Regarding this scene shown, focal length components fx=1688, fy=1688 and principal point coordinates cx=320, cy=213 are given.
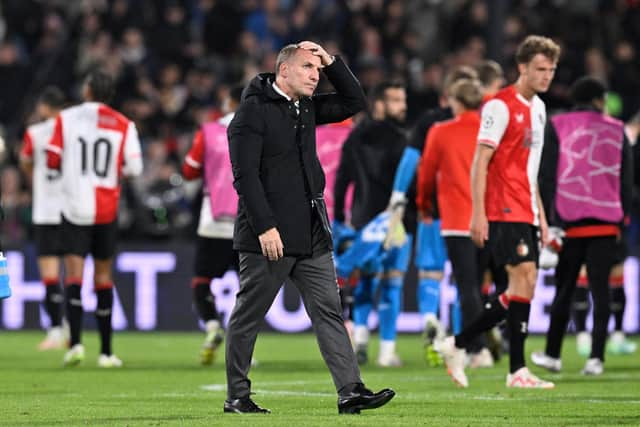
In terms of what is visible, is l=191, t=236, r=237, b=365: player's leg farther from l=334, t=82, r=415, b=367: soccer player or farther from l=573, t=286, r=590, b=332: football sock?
l=573, t=286, r=590, b=332: football sock

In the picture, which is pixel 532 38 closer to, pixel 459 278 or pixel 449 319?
pixel 459 278

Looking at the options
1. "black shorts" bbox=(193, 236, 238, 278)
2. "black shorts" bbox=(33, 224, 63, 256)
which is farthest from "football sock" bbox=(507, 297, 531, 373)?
"black shorts" bbox=(33, 224, 63, 256)

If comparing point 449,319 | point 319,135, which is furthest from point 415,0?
point 319,135

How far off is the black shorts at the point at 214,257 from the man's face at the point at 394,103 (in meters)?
1.78

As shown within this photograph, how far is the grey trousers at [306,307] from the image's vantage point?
365 inches

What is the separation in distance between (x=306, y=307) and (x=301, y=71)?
1311 millimetres

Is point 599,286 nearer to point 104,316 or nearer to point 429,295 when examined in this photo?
point 429,295

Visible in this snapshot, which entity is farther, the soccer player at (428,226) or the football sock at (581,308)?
the football sock at (581,308)

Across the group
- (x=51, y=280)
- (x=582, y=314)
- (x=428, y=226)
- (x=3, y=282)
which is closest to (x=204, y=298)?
(x=428, y=226)

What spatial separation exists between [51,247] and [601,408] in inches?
300

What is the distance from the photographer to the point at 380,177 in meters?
14.6

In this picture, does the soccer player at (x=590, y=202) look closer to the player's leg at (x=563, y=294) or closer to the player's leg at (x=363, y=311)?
the player's leg at (x=563, y=294)

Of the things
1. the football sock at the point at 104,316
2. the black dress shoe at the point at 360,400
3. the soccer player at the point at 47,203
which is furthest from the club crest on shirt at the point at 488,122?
the soccer player at the point at 47,203

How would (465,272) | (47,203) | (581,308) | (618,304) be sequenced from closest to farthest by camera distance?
(465,272)
(47,203)
(618,304)
(581,308)
